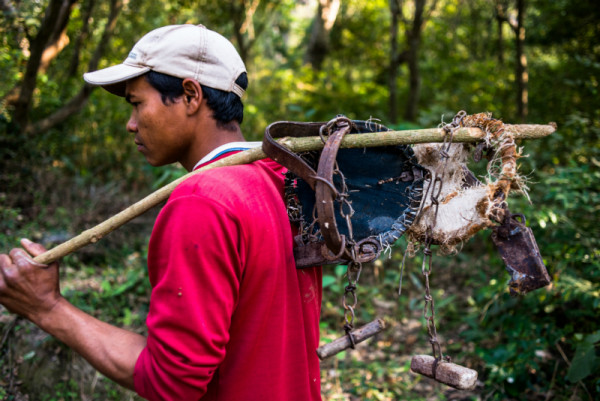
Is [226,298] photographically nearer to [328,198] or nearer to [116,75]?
[328,198]

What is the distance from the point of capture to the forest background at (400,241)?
10.4 feet

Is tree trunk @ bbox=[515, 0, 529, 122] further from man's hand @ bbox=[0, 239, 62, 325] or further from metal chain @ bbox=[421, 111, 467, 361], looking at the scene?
man's hand @ bbox=[0, 239, 62, 325]

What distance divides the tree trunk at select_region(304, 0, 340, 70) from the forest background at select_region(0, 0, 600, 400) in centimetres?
4

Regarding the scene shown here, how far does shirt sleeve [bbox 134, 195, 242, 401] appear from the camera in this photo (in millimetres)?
1242

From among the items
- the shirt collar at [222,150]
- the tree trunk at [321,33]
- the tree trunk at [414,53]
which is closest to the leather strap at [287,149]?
the shirt collar at [222,150]

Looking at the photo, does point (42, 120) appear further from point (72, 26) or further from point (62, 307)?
point (62, 307)

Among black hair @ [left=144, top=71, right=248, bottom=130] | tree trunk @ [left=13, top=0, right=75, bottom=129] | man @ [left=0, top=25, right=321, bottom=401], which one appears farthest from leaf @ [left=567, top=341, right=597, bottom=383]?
tree trunk @ [left=13, top=0, right=75, bottom=129]

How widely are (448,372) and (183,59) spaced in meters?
1.28

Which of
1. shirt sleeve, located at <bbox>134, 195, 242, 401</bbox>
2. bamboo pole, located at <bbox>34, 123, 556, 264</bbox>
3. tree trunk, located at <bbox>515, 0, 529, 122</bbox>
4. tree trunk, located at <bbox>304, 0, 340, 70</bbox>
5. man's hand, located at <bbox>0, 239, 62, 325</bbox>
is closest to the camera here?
shirt sleeve, located at <bbox>134, 195, 242, 401</bbox>

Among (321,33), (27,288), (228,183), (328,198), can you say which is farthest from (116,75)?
(321,33)

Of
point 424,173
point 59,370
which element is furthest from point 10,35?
point 424,173

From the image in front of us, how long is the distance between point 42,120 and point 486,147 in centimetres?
636

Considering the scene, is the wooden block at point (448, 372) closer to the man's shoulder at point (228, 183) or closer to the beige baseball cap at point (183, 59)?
the man's shoulder at point (228, 183)

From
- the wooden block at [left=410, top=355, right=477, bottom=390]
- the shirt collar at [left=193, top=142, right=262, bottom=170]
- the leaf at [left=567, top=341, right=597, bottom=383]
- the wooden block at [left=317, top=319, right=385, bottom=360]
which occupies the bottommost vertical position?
the leaf at [left=567, top=341, right=597, bottom=383]
